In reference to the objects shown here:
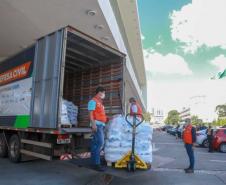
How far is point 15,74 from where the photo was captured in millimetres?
8844

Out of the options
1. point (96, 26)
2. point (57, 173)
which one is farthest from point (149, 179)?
point (96, 26)

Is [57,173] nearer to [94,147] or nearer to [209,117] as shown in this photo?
[94,147]

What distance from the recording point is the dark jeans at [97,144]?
6627mm

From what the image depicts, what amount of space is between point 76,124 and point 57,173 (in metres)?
1.95

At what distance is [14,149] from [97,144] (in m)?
3.35

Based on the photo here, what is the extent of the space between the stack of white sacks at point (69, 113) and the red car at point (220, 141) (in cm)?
946

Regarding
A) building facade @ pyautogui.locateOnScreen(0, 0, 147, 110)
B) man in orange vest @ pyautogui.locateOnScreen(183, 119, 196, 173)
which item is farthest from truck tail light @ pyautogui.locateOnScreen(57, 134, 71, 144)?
building facade @ pyautogui.locateOnScreen(0, 0, 147, 110)

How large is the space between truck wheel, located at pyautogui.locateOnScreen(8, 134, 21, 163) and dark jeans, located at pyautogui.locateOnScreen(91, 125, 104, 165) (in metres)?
2.81

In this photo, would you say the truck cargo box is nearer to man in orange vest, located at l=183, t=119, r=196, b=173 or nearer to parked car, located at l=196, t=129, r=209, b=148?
man in orange vest, located at l=183, t=119, r=196, b=173

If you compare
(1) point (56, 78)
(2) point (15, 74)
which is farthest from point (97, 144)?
(2) point (15, 74)

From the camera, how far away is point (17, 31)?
1405 centimetres

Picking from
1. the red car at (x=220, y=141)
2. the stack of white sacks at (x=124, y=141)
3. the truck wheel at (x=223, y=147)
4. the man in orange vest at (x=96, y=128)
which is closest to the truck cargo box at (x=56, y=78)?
the man in orange vest at (x=96, y=128)

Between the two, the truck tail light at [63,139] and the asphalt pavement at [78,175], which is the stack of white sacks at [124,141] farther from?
the truck tail light at [63,139]

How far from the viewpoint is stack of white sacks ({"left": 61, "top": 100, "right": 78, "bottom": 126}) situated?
837 centimetres
